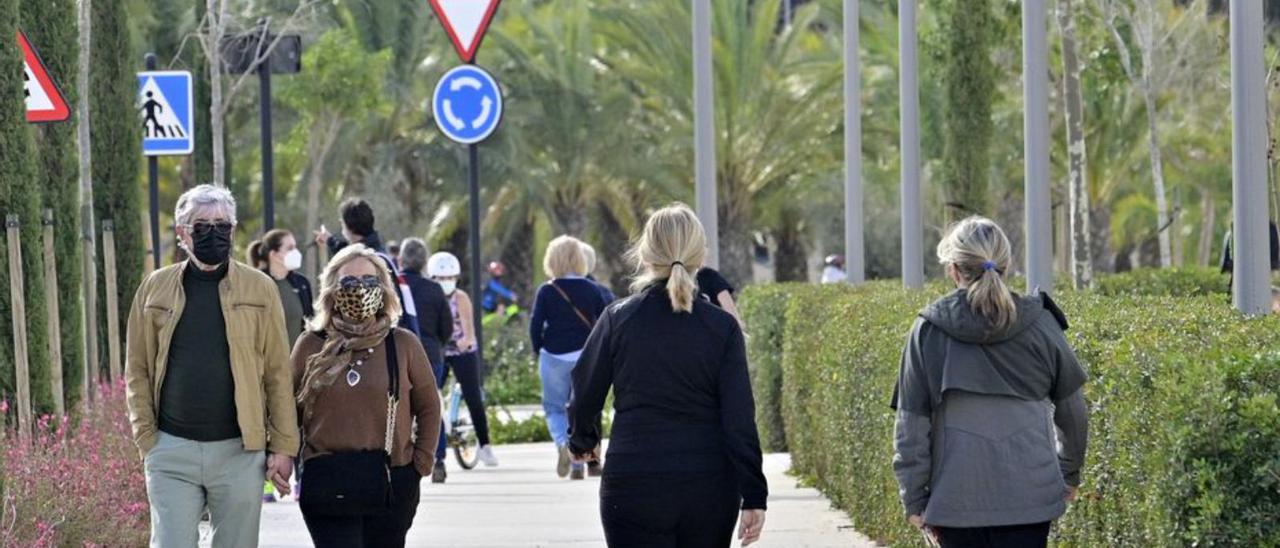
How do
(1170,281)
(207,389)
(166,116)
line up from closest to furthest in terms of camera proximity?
(207,389), (166,116), (1170,281)

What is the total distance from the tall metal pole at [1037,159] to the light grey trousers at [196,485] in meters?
4.78

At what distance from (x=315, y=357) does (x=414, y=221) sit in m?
31.3

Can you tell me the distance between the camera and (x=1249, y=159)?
875cm

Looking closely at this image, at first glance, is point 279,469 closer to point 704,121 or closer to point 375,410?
point 375,410

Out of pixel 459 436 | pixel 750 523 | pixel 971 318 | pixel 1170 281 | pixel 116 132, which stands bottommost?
pixel 459 436

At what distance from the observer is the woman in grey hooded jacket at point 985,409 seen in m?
6.39

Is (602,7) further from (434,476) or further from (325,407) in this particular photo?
(325,407)

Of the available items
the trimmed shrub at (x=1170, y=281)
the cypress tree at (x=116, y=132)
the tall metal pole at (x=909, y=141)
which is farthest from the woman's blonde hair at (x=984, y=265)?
the trimmed shrub at (x=1170, y=281)

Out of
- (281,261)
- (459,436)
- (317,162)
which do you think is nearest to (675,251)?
(281,261)

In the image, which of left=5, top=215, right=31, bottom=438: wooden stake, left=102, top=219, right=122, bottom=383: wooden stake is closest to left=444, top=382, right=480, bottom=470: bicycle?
left=102, top=219, right=122, bottom=383: wooden stake

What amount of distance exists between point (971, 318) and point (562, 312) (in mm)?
9111

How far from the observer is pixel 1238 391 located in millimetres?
5449

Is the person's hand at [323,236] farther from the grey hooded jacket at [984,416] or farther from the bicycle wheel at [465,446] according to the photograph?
the grey hooded jacket at [984,416]

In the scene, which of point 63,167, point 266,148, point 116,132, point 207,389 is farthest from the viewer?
point 266,148
